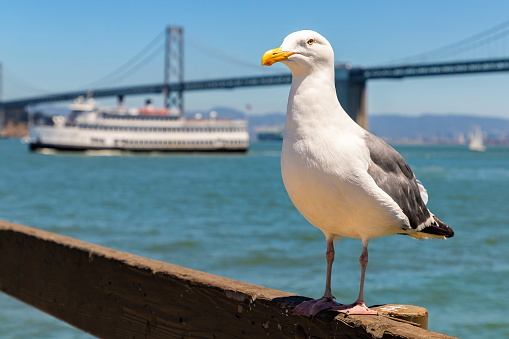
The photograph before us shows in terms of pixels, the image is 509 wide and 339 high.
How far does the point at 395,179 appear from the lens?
1.37m

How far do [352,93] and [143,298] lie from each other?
141ft

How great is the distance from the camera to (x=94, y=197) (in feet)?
49.7

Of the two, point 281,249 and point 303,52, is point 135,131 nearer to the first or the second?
point 281,249

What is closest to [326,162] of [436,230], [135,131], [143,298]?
[436,230]

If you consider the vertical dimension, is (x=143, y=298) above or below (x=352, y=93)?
below

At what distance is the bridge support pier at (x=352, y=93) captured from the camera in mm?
39438

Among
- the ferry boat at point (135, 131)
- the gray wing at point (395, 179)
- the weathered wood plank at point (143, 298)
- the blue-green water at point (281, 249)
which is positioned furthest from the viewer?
the ferry boat at point (135, 131)

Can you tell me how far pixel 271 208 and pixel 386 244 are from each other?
604cm

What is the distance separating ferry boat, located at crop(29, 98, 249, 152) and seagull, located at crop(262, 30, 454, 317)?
4853cm

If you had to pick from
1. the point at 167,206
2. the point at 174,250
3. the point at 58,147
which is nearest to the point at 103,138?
the point at 58,147

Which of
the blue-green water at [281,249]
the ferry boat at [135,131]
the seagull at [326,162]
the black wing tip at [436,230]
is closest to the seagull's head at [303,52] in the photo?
the seagull at [326,162]

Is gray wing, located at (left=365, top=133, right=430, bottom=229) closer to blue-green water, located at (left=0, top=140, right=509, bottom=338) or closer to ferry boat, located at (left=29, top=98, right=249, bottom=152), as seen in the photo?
blue-green water, located at (left=0, top=140, right=509, bottom=338)

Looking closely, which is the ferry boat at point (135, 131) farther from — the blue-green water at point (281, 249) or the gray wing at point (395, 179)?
the gray wing at point (395, 179)

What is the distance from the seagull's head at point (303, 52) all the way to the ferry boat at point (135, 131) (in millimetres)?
48525
